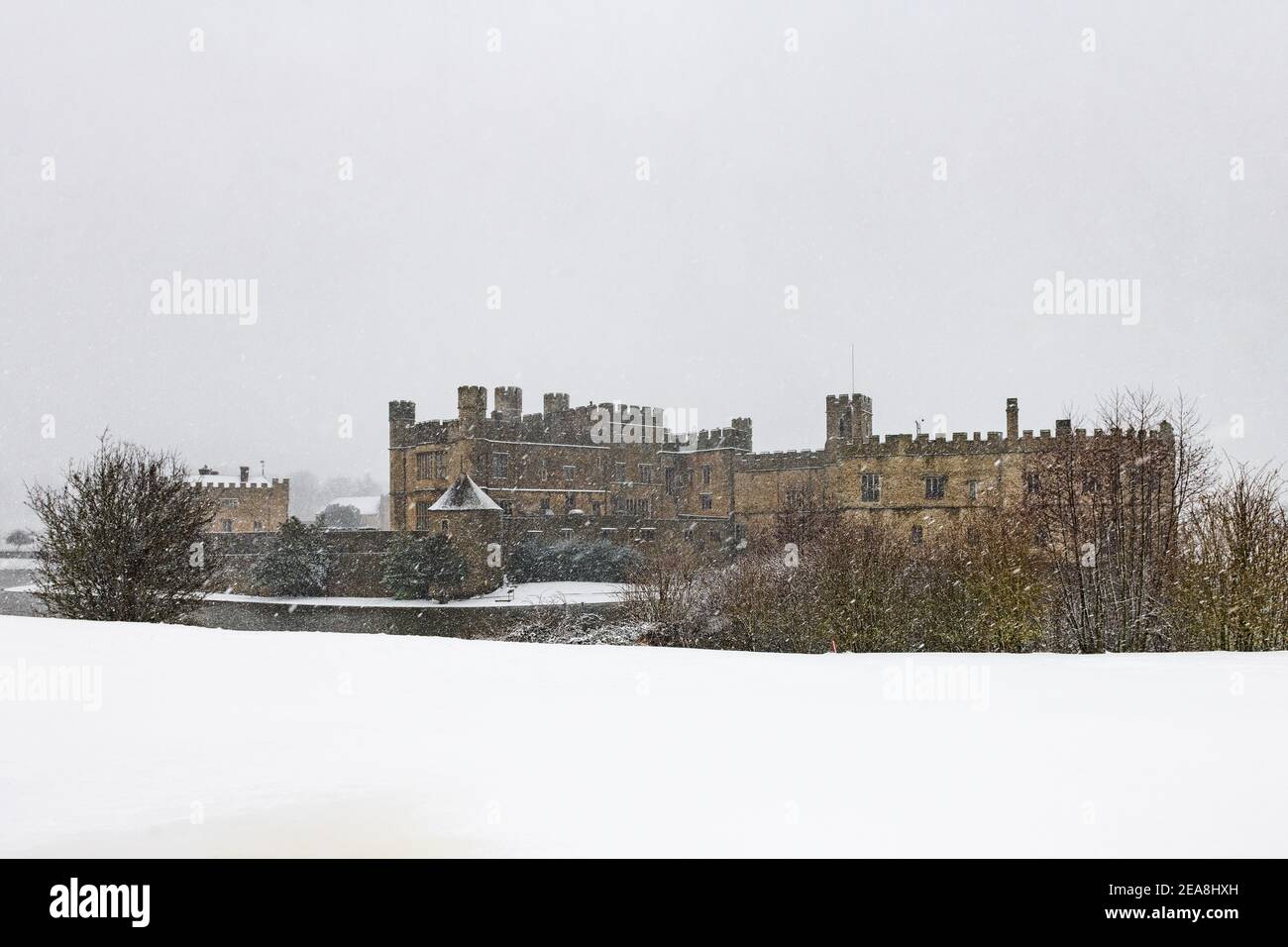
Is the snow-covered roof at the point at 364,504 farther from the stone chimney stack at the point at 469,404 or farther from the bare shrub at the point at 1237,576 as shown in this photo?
the bare shrub at the point at 1237,576

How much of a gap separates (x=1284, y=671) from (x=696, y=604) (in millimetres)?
17062

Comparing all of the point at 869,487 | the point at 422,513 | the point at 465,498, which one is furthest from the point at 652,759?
the point at 422,513

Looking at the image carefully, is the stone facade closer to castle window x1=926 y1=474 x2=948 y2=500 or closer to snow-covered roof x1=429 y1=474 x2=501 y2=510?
snow-covered roof x1=429 y1=474 x2=501 y2=510

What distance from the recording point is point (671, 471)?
165 feet

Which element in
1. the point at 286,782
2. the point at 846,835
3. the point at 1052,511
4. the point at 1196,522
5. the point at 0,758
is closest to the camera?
the point at 846,835

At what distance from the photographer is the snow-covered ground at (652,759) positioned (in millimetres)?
4590

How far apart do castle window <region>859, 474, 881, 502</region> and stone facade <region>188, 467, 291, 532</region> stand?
108 ft

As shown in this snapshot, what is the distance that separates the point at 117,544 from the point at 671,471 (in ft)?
102

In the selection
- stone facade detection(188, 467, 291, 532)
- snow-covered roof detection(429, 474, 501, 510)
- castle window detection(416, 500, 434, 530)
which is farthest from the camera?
stone facade detection(188, 467, 291, 532)

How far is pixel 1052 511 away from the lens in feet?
67.1

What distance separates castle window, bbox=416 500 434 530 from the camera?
147 feet

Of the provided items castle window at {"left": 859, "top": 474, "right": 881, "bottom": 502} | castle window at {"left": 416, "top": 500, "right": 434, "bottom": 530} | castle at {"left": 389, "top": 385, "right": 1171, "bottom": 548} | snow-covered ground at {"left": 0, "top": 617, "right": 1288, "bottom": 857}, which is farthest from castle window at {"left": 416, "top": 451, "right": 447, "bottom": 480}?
snow-covered ground at {"left": 0, "top": 617, "right": 1288, "bottom": 857}
